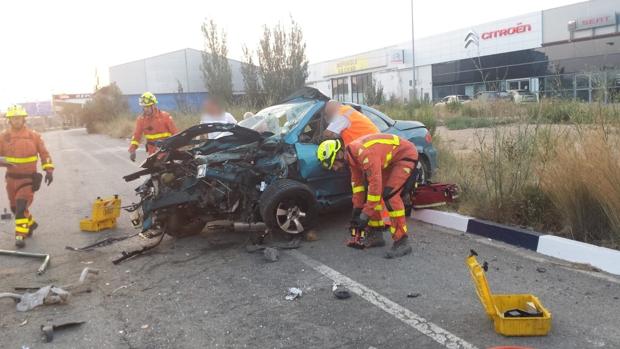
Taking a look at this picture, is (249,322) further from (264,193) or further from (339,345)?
(264,193)

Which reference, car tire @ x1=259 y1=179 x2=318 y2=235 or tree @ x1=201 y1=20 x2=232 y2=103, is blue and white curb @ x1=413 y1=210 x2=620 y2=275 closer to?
car tire @ x1=259 y1=179 x2=318 y2=235

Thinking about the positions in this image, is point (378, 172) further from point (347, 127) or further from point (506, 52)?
point (506, 52)

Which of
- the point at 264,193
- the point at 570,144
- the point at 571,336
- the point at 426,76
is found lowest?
the point at 571,336

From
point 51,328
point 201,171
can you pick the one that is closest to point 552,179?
point 201,171

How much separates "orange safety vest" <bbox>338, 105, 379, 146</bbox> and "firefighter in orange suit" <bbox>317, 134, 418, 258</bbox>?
73 centimetres

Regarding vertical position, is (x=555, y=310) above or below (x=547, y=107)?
below

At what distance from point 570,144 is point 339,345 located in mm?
3778

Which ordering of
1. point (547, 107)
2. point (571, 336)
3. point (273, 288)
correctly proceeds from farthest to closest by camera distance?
point (547, 107), point (273, 288), point (571, 336)

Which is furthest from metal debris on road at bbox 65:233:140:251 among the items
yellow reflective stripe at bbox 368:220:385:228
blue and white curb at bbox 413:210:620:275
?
blue and white curb at bbox 413:210:620:275

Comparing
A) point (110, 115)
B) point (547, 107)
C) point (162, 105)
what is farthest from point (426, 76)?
point (547, 107)

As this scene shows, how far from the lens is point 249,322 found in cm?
392

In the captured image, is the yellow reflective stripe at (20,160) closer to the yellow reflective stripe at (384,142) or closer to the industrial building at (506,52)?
the yellow reflective stripe at (384,142)

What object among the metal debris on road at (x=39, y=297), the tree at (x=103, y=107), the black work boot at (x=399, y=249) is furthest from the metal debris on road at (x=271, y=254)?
the tree at (x=103, y=107)

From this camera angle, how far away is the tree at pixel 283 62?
24891 millimetres
